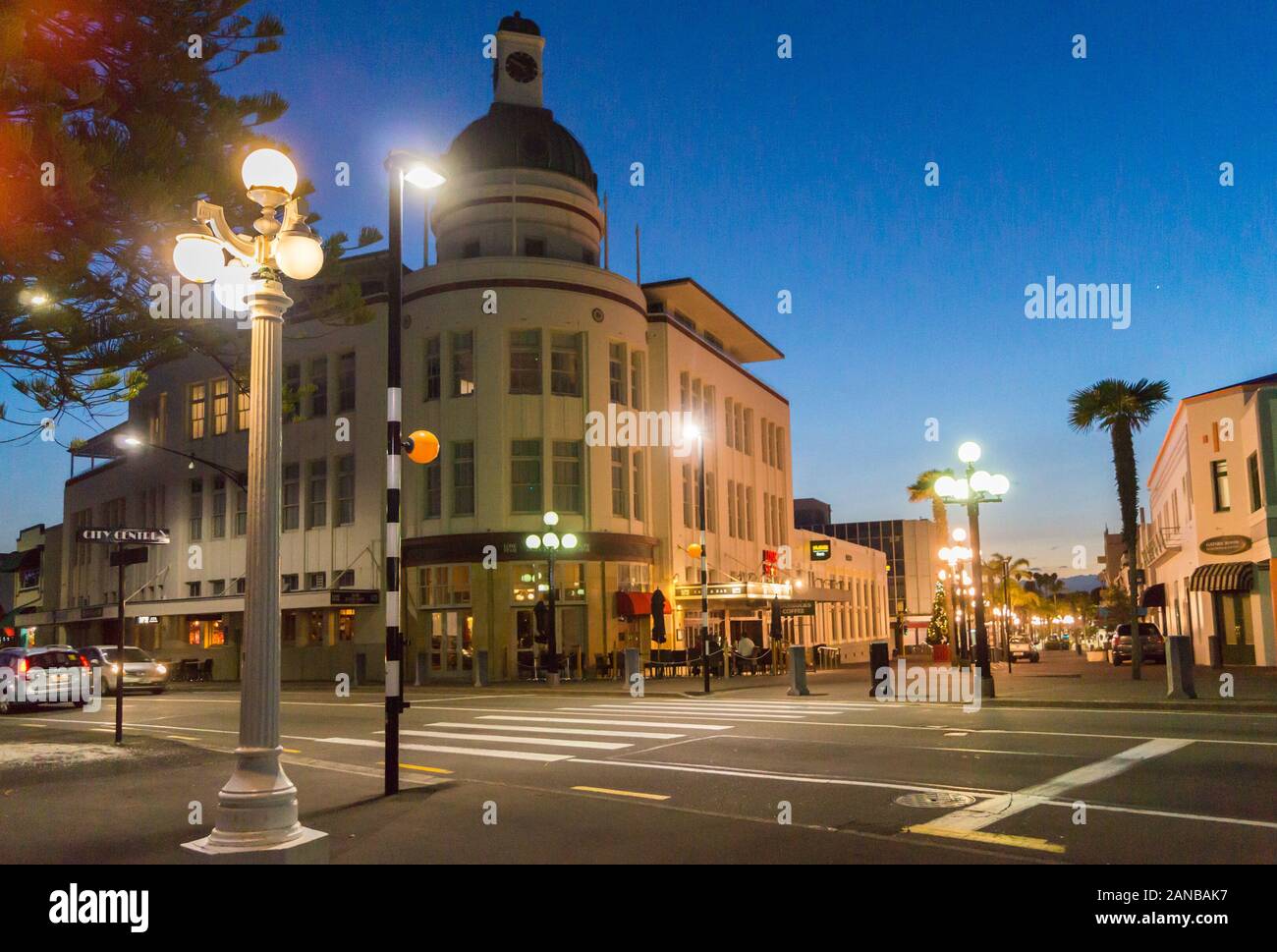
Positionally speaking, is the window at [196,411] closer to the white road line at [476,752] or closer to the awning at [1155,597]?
the white road line at [476,752]

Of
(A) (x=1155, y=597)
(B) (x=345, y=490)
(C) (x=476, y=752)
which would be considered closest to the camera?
(C) (x=476, y=752)

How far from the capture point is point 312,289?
136 ft

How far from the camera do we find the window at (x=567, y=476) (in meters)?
37.2

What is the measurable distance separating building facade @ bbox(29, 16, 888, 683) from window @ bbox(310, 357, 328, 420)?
0.27 ft

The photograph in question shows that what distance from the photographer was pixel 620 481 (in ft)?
128

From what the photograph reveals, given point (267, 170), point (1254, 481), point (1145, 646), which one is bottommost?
point (1145, 646)

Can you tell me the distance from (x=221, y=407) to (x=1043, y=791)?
142 feet

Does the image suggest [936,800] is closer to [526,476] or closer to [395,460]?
[395,460]

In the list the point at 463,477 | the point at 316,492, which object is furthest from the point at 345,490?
the point at 463,477

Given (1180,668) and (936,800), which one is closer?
(936,800)

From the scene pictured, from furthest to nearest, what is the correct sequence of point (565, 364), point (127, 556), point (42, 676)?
point (565, 364), point (42, 676), point (127, 556)

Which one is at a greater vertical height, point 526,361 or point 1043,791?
point 526,361
